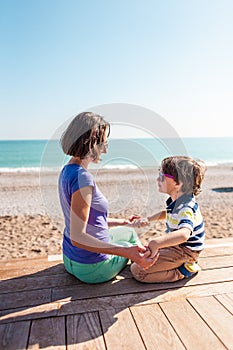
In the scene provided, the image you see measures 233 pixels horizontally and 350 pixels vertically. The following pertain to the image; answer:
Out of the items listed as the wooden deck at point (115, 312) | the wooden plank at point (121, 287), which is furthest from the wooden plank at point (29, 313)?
the wooden plank at point (121, 287)

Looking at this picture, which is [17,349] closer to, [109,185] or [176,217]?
[176,217]

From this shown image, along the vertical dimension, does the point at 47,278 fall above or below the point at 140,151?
below

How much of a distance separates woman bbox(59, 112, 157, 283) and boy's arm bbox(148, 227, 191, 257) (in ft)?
0.17

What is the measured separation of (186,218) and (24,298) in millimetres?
1251

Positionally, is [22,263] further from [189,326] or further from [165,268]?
[189,326]

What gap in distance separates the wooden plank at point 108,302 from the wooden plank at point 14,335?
0.05 meters

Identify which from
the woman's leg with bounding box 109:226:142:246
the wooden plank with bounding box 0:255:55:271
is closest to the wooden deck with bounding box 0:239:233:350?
the wooden plank with bounding box 0:255:55:271

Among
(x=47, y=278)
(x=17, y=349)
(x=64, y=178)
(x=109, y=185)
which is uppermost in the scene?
(x=64, y=178)

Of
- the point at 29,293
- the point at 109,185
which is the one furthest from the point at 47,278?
the point at 109,185

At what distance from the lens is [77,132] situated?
198 cm

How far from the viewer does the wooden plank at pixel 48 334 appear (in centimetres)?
163

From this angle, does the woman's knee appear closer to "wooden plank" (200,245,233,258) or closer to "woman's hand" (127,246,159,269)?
"woman's hand" (127,246,159,269)

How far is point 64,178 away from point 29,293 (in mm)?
877

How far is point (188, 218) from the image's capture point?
85.6 inches
